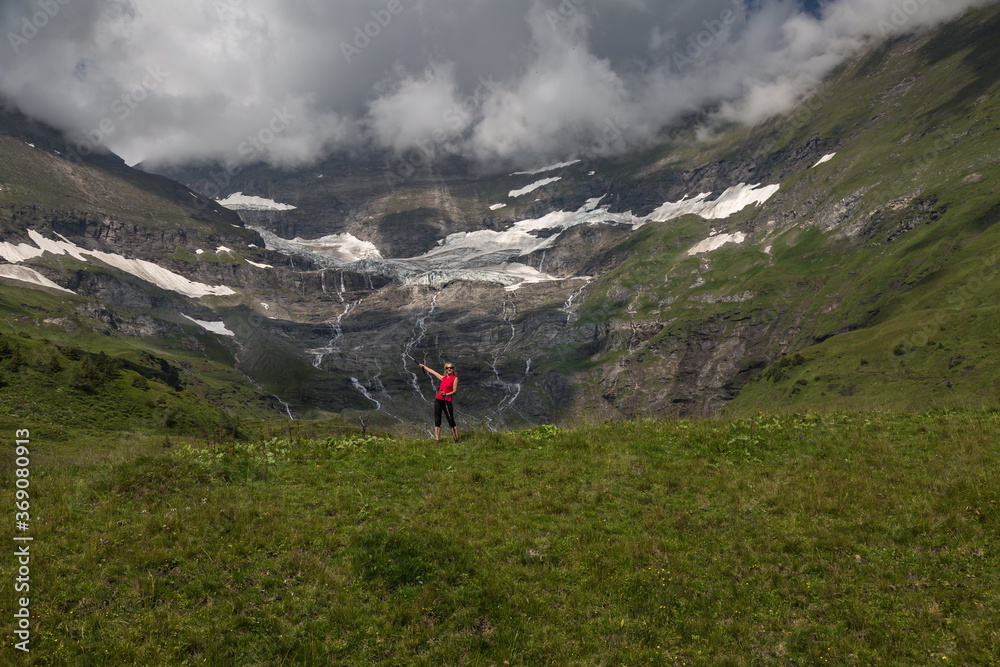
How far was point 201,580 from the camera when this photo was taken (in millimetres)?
12133

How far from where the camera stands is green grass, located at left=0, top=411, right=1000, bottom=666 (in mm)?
10734

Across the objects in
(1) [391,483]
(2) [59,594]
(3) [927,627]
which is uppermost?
(1) [391,483]

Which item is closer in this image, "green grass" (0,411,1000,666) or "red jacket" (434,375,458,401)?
"green grass" (0,411,1000,666)

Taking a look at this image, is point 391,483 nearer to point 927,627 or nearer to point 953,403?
point 927,627

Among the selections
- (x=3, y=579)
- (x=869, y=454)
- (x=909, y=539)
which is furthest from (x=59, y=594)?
(x=869, y=454)

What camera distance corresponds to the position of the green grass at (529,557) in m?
10.7

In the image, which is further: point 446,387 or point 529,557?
point 446,387

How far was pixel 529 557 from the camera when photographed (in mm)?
13766

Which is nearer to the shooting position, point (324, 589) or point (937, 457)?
point (324, 589)

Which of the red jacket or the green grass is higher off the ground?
the red jacket

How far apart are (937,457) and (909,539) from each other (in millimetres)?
5588

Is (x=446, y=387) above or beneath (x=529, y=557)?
above

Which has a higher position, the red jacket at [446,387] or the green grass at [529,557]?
the red jacket at [446,387]

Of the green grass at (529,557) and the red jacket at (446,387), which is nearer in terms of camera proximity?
the green grass at (529,557)
